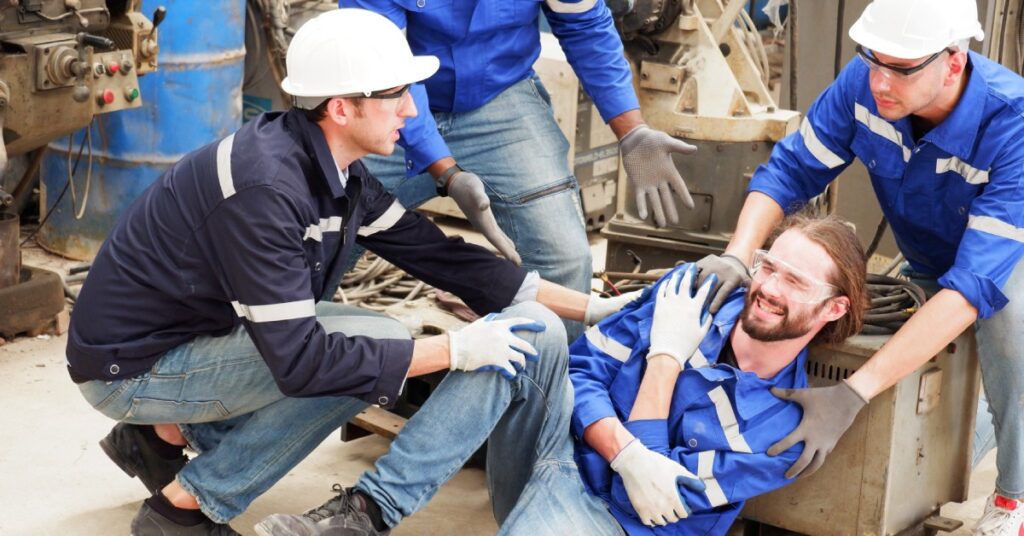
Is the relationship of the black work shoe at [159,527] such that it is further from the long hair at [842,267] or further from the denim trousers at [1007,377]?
the denim trousers at [1007,377]

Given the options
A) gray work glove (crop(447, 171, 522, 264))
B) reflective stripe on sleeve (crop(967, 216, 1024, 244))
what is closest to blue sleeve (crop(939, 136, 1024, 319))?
reflective stripe on sleeve (crop(967, 216, 1024, 244))

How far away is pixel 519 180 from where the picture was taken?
3.30 m

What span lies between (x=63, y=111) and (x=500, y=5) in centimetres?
167

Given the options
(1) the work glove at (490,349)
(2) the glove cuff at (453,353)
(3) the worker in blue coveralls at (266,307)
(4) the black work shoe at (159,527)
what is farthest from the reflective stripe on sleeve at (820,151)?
(4) the black work shoe at (159,527)

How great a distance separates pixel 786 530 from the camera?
2.95 m

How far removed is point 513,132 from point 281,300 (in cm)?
106

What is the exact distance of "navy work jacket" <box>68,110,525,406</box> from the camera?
2455 mm

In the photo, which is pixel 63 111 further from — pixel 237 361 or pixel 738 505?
pixel 738 505

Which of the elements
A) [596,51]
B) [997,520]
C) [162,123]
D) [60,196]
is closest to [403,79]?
[596,51]

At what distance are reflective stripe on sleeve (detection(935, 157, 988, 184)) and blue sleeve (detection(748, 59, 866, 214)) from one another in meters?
0.25

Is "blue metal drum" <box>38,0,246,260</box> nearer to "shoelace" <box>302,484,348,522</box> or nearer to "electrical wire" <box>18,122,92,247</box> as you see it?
"electrical wire" <box>18,122,92,247</box>

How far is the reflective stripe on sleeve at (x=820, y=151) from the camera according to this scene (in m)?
3.16

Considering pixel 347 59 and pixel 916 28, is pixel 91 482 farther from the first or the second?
pixel 916 28

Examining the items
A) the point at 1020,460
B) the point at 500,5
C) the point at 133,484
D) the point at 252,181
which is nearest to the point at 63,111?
the point at 133,484
